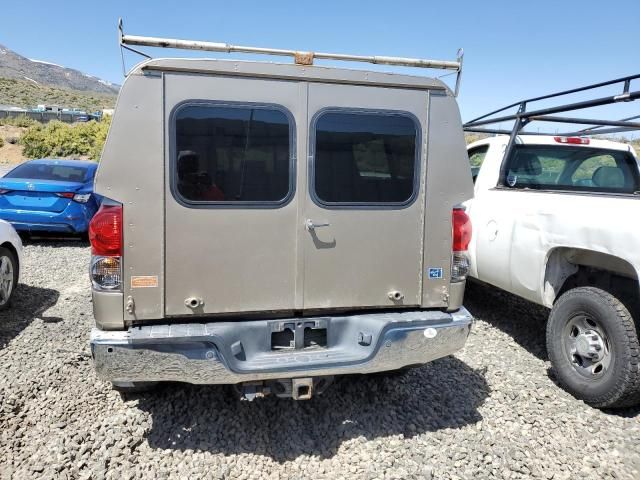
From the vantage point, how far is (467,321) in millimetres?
3254

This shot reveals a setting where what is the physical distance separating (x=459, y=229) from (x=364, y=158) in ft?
2.65

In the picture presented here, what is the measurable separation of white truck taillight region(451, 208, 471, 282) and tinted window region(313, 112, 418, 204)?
38cm

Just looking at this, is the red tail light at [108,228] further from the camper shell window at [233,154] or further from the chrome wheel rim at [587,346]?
the chrome wheel rim at [587,346]

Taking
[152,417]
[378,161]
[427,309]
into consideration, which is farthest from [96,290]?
[427,309]

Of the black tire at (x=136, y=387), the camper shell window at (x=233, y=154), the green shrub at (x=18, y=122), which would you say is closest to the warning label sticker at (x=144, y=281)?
the camper shell window at (x=233, y=154)

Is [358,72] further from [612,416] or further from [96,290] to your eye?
[612,416]

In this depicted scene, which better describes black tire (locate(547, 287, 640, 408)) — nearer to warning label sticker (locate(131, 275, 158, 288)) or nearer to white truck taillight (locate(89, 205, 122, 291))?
warning label sticker (locate(131, 275, 158, 288))

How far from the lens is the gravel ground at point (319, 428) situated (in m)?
2.97

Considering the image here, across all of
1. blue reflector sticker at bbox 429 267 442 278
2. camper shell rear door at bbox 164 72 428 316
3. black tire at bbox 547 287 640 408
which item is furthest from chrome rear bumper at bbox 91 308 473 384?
black tire at bbox 547 287 640 408

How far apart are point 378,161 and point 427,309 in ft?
3.46

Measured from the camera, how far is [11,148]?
31438 mm

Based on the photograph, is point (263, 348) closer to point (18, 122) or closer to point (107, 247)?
point (107, 247)

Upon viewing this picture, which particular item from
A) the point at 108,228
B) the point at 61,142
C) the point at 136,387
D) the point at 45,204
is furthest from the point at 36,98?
the point at 108,228

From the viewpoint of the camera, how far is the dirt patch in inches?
1172
